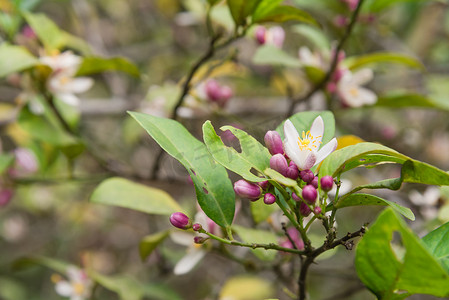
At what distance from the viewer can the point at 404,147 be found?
2.12 meters

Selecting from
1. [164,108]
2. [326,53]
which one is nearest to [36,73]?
[164,108]

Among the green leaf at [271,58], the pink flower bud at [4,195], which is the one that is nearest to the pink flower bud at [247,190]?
the green leaf at [271,58]

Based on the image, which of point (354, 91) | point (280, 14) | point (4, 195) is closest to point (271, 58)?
point (280, 14)

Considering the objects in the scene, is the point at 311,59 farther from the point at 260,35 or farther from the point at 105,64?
the point at 105,64

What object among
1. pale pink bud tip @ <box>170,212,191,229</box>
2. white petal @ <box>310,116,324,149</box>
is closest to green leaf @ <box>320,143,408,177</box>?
white petal @ <box>310,116,324,149</box>

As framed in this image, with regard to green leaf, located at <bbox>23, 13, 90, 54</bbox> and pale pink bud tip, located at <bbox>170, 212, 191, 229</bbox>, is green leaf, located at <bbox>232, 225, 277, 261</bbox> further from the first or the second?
green leaf, located at <bbox>23, 13, 90, 54</bbox>

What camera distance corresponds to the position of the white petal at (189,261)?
1125 millimetres

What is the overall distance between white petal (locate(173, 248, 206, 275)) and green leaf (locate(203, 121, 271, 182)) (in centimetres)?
47

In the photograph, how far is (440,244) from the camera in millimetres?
719

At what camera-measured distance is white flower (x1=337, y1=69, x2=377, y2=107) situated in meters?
1.42

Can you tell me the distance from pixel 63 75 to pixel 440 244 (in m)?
1.13

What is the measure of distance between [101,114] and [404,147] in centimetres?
145

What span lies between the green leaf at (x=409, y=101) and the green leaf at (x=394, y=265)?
2.63 ft

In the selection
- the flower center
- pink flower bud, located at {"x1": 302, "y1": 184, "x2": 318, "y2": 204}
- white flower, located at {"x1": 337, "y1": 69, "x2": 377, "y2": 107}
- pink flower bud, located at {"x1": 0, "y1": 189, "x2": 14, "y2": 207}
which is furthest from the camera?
pink flower bud, located at {"x1": 0, "y1": 189, "x2": 14, "y2": 207}
